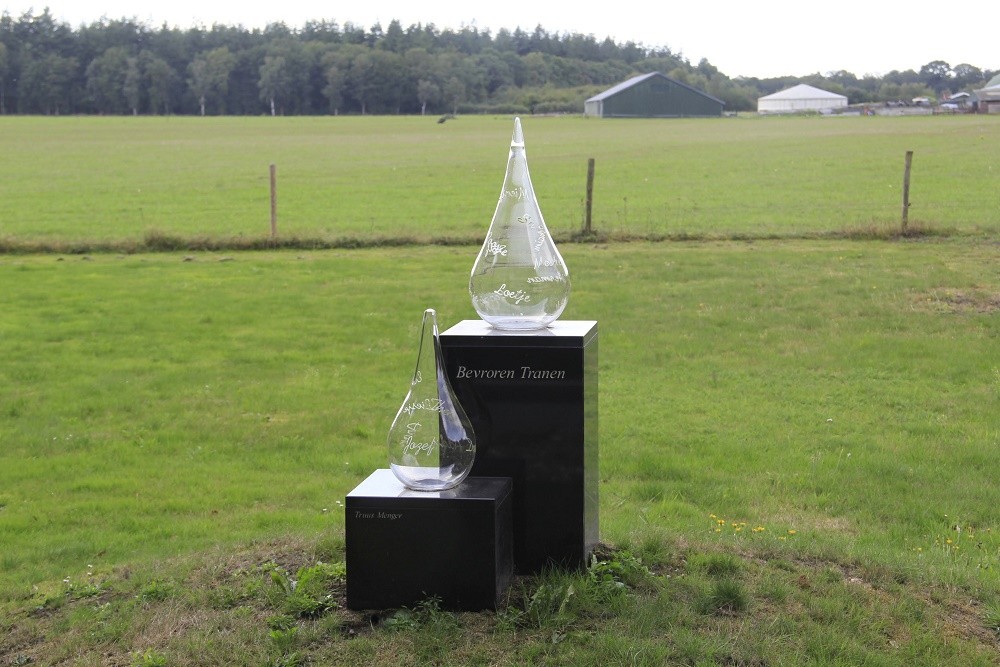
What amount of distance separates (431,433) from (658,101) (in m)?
124

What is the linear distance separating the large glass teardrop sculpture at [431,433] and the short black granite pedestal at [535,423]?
0.20m

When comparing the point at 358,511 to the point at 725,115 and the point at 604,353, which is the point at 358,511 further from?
the point at 725,115

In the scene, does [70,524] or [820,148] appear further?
[820,148]

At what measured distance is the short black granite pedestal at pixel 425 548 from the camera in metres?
4.96

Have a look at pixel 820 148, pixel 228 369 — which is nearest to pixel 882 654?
pixel 228 369

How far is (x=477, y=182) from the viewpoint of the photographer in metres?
41.3

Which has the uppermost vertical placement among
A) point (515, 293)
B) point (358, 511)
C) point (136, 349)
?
point (515, 293)

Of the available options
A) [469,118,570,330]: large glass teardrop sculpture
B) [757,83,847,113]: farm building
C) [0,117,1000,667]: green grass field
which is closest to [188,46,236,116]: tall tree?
[757,83,847,113]: farm building

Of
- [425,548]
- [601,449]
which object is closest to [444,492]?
[425,548]

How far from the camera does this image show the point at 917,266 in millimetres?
18094

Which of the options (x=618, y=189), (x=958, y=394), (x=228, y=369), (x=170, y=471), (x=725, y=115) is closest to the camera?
(x=170, y=471)

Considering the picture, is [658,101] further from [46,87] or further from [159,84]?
[46,87]

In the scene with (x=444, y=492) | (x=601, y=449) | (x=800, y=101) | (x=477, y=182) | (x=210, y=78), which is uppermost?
(x=210, y=78)

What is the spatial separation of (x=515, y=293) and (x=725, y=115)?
128m
